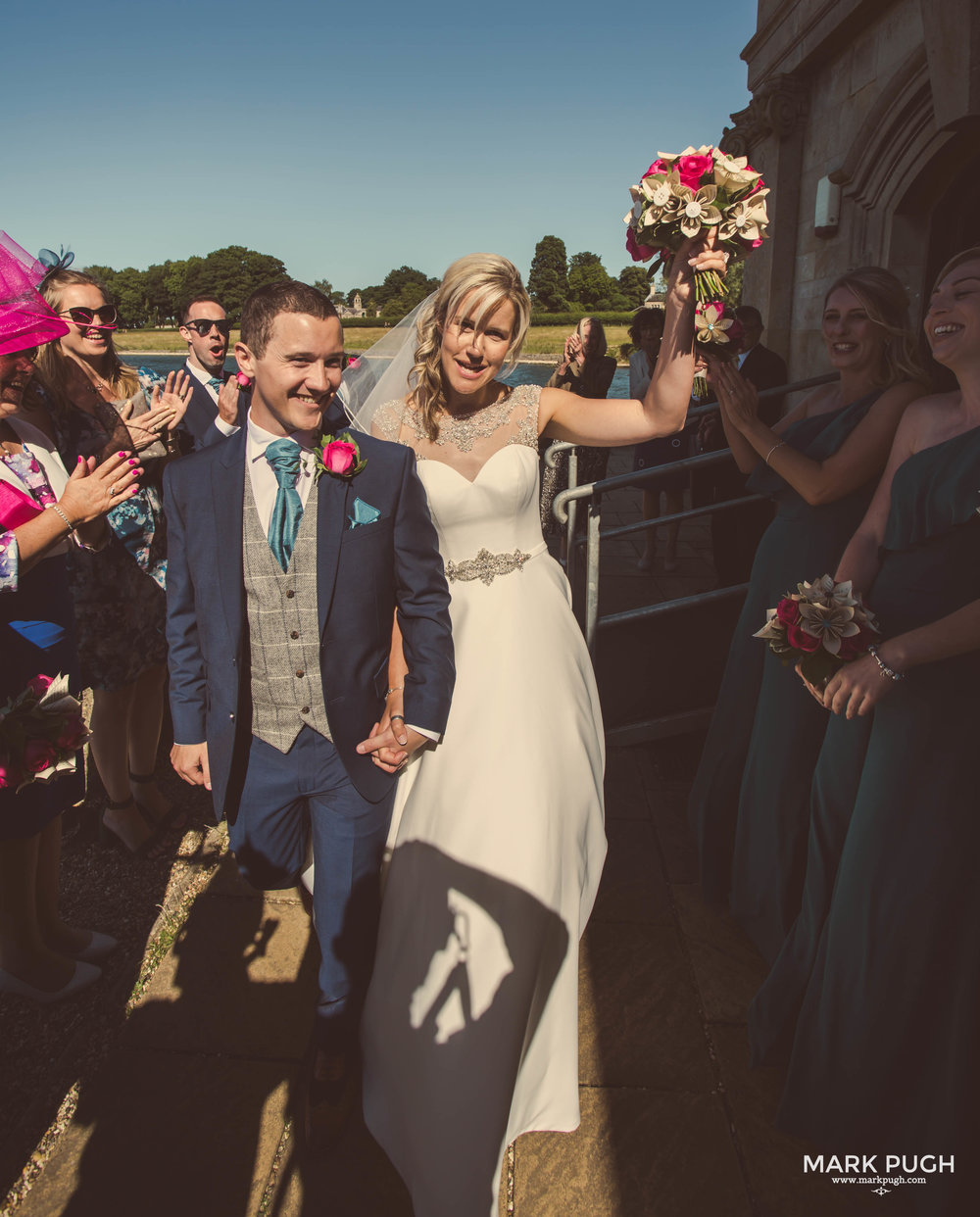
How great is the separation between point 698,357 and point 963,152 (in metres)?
4.36

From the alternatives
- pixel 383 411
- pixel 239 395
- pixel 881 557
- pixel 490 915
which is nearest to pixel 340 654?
pixel 490 915

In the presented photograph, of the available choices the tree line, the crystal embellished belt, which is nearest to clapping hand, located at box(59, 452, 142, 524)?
the crystal embellished belt

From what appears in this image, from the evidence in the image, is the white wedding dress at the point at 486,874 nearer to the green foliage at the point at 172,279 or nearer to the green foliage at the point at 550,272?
the green foliage at the point at 172,279

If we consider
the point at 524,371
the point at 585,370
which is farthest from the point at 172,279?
the point at 585,370

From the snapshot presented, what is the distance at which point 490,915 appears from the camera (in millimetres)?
2086

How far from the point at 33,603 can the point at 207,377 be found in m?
2.45

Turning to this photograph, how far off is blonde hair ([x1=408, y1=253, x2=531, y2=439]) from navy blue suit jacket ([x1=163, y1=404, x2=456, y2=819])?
0.50 meters

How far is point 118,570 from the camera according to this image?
3465 mm

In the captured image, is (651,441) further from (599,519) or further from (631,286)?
(631,286)

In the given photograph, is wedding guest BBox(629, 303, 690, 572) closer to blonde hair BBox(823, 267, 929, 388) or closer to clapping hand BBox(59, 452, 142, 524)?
blonde hair BBox(823, 267, 929, 388)

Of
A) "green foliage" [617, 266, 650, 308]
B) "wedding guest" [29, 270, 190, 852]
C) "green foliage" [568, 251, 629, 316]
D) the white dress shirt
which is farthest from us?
"green foliage" [568, 251, 629, 316]

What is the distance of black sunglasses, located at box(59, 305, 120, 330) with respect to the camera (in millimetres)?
3426

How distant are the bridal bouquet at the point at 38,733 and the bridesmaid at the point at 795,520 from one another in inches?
92.5

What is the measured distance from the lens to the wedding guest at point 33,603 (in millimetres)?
2137
